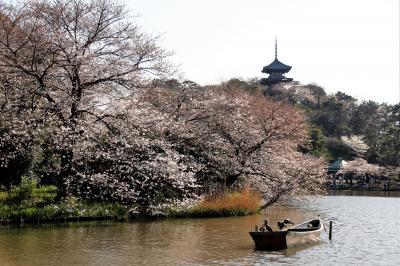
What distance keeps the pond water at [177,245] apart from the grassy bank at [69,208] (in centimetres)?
78

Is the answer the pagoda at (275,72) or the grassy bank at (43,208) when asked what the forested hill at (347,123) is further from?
the grassy bank at (43,208)

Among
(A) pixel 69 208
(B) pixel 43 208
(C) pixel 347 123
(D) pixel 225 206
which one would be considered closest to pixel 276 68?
(C) pixel 347 123

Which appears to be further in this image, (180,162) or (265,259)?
(180,162)

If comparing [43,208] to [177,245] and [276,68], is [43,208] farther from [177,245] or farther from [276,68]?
[276,68]

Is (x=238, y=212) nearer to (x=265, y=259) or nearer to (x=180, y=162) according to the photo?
(x=180, y=162)

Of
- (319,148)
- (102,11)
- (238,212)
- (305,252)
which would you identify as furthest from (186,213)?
(319,148)

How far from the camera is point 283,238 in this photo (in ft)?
56.6

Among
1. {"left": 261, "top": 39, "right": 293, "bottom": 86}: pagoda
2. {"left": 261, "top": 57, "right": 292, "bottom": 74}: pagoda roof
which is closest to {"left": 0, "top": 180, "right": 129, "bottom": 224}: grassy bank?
{"left": 261, "top": 39, "right": 293, "bottom": 86}: pagoda

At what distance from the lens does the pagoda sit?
9044 cm

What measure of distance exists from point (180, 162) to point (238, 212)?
4.09m

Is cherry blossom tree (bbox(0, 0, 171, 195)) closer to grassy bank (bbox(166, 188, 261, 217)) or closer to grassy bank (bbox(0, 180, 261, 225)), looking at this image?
grassy bank (bbox(0, 180, 261, 225))

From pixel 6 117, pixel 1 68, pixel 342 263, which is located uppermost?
pixel 1 68

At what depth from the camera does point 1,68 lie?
70.7 feet

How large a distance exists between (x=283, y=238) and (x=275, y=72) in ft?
256
